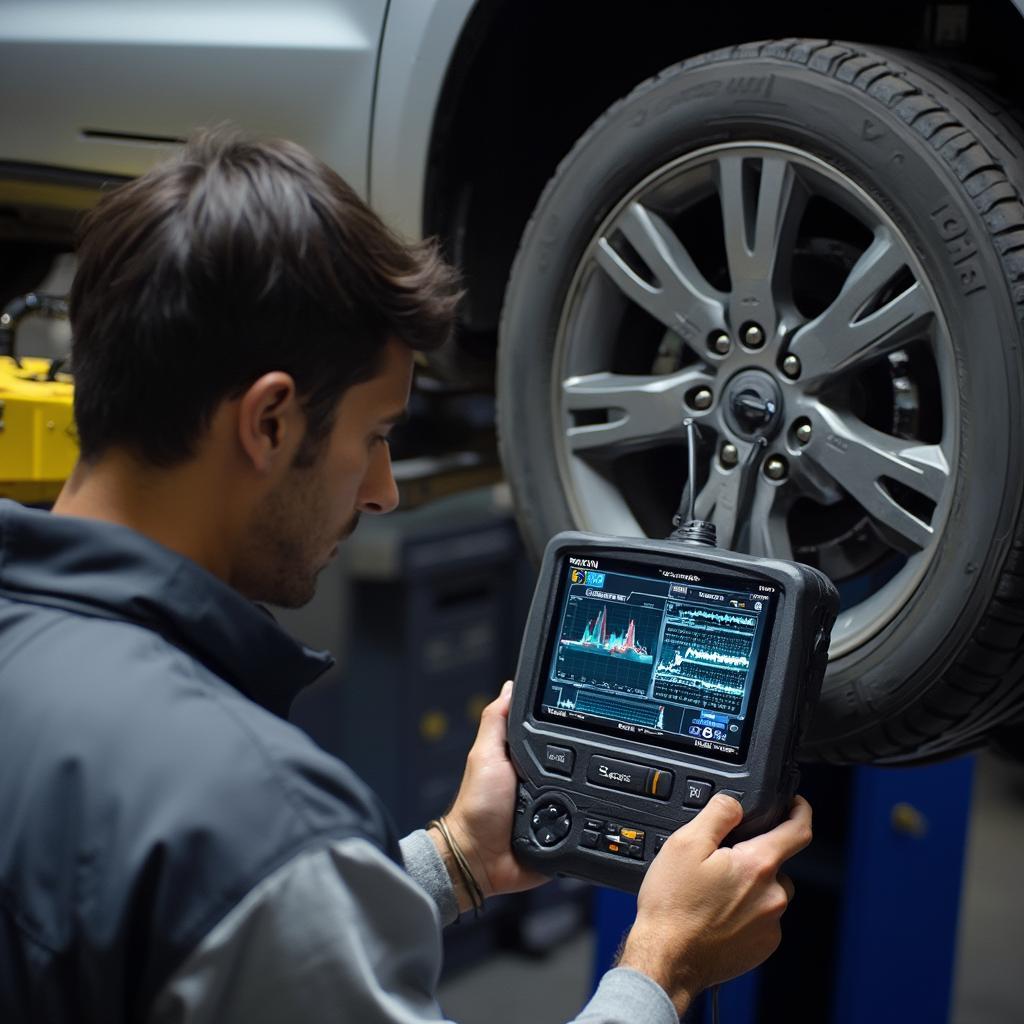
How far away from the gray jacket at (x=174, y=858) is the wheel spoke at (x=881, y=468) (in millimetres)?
599

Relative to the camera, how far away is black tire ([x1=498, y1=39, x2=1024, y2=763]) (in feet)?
3.92

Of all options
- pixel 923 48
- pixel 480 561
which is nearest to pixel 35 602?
pixel 923 48

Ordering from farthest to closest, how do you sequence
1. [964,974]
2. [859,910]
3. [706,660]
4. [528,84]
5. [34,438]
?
[964,974] → [859,910] → [528,84] → [34,438] → [706,660]

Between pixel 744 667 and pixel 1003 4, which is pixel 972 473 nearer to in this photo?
pixel 744 667

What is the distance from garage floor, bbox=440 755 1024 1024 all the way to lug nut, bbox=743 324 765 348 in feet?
8.33

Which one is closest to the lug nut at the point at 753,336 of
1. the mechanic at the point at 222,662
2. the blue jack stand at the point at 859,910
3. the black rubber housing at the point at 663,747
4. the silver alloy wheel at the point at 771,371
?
the silver alloy wheel at the point at 771,371

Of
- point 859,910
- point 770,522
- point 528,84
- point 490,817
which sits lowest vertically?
point 859,910

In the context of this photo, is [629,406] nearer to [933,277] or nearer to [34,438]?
[933,277]

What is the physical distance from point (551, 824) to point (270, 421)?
0.43m

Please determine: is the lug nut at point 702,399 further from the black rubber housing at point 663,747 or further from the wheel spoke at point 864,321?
the black rubber housing at point 663,747

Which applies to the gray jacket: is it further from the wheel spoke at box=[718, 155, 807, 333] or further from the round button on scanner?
the wheel spoke at box=[718, 155, 807, 333]

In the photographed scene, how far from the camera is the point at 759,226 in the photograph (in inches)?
53.0

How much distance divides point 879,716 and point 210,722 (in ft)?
2.20

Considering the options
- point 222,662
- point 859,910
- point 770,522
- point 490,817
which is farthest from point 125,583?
point 859,910
